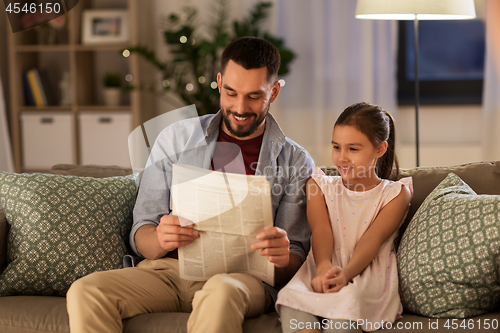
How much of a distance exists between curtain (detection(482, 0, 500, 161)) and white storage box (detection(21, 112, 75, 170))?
2615mm

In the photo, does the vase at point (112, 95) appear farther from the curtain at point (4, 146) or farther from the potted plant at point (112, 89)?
the curtain at point (4, 146)

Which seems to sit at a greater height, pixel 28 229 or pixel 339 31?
pixel 339 31

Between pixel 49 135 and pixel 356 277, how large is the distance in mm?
2678

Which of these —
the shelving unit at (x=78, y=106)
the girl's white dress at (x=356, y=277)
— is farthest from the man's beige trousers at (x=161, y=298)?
the shelving unit at (x=78, y=106)

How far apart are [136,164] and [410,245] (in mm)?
Answer: 922

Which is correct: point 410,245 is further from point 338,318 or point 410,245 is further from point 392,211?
point 338,318

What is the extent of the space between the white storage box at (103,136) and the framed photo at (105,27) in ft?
1.59

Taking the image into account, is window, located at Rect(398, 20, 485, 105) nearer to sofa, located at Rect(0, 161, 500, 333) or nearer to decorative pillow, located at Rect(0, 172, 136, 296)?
sofa, located at Rect(0, 161, 500, 333)

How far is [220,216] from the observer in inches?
48.5

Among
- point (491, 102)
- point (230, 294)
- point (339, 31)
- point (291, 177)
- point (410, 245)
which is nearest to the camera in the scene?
point (230, 294)

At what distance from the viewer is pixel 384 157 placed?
1.58 meters

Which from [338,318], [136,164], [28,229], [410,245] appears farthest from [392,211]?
[28,229]

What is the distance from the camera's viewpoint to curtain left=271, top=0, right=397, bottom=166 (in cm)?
316

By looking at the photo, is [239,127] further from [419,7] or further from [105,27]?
[105,27]
